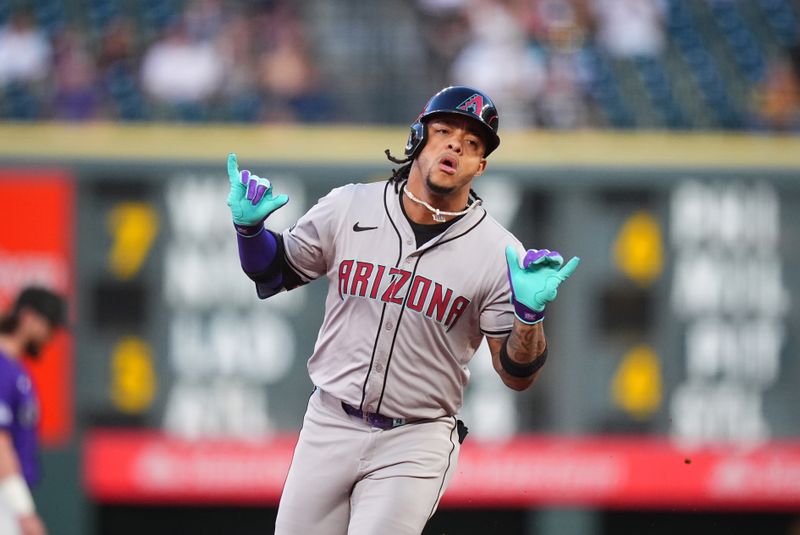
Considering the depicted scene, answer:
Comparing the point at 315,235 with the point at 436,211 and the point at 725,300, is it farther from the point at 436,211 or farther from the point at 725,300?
the point at 725,300

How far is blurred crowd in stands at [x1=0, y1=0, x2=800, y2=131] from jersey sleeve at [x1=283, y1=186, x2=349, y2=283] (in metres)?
5.40

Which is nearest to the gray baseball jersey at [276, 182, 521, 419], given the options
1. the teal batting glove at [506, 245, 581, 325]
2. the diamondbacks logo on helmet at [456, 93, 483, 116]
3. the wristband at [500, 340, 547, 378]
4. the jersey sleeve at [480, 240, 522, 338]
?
the jersey sleeve at [480, 240, 522, 338]

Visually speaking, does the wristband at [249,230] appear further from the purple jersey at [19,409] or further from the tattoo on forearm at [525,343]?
the purple jersey at [19,409]

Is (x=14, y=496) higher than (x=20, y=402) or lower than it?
lower

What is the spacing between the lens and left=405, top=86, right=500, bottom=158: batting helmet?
409cm

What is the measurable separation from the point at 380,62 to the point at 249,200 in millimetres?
6523

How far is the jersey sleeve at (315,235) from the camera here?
4.26 m

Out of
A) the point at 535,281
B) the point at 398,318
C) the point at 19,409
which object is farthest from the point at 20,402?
the point at 535,281

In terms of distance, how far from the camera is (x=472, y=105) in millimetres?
4102

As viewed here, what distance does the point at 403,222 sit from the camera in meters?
4.22

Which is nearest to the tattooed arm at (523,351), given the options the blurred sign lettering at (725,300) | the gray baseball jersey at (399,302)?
the gray baseball jersey at (399,302)

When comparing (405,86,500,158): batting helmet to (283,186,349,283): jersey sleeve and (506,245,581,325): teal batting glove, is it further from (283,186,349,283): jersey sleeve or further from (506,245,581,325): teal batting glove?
(506,245,581,325): teal batting glove

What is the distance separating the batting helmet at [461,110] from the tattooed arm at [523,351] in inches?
23.6

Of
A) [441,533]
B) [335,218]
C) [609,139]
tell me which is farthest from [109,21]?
[335,218]
